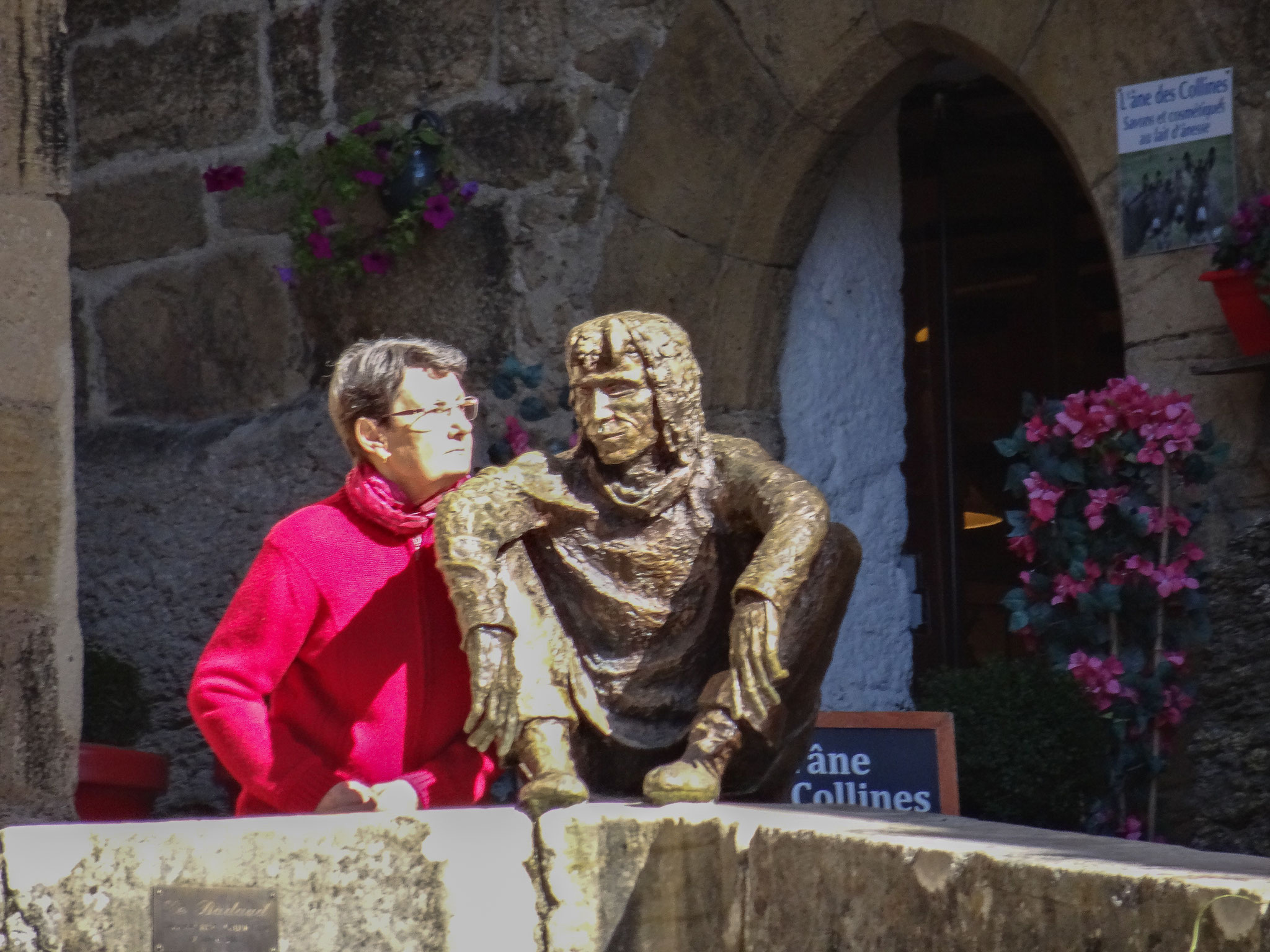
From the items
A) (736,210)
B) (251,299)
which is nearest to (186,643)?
(251,299)

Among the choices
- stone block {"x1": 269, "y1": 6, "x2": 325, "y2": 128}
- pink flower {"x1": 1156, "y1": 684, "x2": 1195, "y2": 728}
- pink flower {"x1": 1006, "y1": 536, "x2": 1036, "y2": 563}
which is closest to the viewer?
pink flower {"x1": 1156, "y1": 684, "x2": 1195, "y2": 728}

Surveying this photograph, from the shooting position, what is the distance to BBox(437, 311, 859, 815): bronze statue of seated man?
8.23 feet

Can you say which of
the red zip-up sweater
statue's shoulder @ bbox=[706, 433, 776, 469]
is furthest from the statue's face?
the red zip-up sweater

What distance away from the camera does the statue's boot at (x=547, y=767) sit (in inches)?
95.9

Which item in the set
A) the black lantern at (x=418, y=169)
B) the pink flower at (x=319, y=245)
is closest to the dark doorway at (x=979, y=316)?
the black lantern at (x=418, y=169)

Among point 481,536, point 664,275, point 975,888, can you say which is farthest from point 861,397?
point 975,888

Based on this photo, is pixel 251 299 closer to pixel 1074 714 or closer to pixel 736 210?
pixel 736 210

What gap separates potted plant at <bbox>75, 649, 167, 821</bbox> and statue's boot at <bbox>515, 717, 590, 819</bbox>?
62.2 inches

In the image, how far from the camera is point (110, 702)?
4.87 meters

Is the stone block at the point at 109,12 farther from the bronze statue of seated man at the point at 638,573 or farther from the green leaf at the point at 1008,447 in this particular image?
the bronze statue of seated man at the point at 638,573

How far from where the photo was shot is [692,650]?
2.64 metres

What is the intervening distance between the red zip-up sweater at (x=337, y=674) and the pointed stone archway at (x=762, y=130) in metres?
1.86

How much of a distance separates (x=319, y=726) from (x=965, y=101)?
313 centimetres

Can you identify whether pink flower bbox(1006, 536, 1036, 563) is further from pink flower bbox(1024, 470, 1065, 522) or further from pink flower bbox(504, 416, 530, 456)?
pink flower bbox(504, 416, 530, 456)
